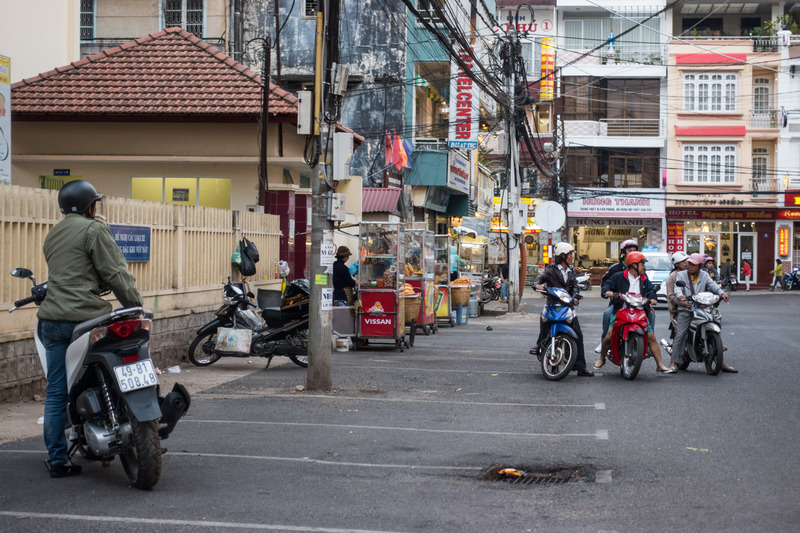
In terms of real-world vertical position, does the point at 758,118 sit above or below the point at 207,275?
Answer: above

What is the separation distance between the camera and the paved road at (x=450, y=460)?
5805 mm

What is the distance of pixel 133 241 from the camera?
42.3 ft

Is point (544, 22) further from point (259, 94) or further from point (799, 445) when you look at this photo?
point (799, 445)

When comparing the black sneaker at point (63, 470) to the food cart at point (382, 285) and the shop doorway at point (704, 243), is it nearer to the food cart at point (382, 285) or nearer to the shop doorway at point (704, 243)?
the food cart at point (382, 285)

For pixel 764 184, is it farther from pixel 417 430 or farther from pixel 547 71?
pixel 417 430

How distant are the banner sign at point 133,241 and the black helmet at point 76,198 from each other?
18.7ft

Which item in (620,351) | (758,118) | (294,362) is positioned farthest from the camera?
(758,118)

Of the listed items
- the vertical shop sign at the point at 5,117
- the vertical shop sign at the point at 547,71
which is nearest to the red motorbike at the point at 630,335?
the vertical shop sign at the point at 5,117

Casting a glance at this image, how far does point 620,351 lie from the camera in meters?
13.2

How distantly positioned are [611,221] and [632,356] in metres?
40.5

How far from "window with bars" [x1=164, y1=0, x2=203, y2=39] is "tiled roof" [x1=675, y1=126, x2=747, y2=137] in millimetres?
29089

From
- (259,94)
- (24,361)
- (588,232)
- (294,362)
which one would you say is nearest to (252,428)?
(24,361)

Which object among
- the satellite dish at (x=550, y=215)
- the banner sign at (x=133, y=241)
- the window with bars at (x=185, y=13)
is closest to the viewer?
the banner sign at (x=133, y=241)

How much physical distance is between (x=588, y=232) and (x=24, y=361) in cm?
4527
